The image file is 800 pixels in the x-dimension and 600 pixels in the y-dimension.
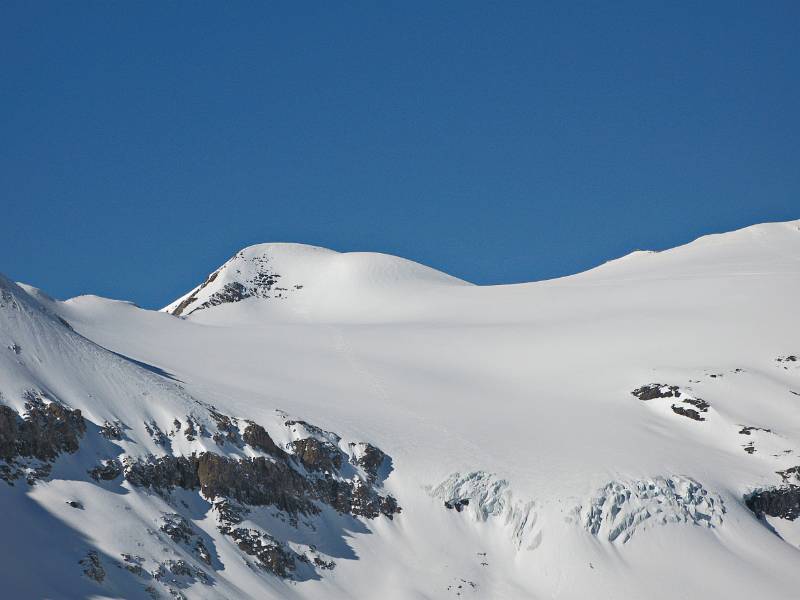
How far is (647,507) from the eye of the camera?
7612cm

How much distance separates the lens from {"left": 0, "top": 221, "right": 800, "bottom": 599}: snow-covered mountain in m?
63.8

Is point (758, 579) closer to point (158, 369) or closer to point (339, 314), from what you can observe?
point (158, 369)

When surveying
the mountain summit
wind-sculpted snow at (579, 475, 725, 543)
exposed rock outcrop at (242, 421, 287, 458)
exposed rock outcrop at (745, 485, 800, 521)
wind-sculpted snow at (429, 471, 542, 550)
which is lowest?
exposed rock outcrop at (242, 421, 287, 458)

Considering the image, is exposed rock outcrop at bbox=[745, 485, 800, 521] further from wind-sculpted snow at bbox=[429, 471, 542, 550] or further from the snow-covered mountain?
wind-sculpted snow at bbox=[429, 471, 542, 550]

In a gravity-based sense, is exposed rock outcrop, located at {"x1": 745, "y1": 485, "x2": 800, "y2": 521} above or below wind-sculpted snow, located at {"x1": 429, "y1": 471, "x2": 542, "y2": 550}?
above

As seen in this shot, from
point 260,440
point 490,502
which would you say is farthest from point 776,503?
point 260,440

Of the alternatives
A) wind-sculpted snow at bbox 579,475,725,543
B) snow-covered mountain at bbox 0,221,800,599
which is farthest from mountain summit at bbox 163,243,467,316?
wind-sculpted snow at bbox 579,475,725,543

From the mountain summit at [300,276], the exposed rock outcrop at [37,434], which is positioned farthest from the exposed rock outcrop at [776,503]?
the mountain summit at [300,276]

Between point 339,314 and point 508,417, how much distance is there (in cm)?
4433

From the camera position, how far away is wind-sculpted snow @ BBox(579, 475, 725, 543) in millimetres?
74750

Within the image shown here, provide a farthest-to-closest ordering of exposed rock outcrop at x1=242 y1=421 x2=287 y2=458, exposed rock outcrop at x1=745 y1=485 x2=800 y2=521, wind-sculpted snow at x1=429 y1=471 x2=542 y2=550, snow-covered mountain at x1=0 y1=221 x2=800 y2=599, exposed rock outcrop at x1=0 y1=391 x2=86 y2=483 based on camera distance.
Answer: exposed rock outcrop at x1=745 y1=485 x2=800 y2=521
wind-sculpted snow at x1=429 y1=471 x2=542 y2=550
exposed rock outcrop at x1=242 y1=421 x2=287 y2=458
snow-covered mountain at x1=0 y1=221 x2=800 y2=599
exposed rock outcrop at x1=0 y1=391 x2=86 y2=483

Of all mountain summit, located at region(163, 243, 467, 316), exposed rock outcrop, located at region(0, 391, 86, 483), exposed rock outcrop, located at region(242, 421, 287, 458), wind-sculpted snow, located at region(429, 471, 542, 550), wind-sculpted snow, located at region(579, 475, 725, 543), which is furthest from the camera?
mountain summit, located at region(163, 243, 467, 316)

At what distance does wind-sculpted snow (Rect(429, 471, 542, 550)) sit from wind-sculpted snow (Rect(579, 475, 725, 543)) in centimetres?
→ 386

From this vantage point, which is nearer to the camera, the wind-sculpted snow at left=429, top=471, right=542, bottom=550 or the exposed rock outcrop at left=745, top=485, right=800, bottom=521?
the wind-sculpted snow at left=429, top=471, right=542, bottom=550
